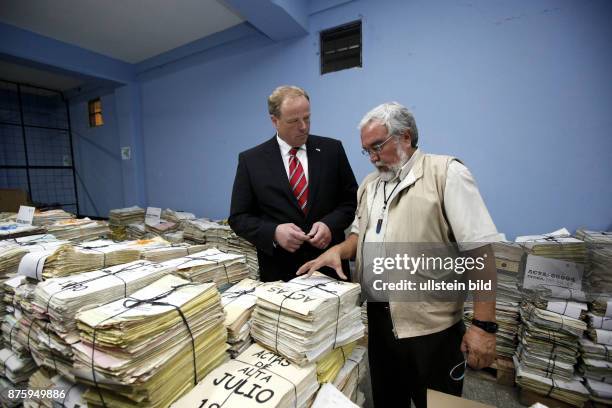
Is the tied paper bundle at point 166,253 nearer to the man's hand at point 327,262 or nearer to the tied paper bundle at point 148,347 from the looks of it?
the tied paper bundle at point 148,347

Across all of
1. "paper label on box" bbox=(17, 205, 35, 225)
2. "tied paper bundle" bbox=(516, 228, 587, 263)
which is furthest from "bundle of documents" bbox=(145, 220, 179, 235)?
"tied paper bundle" bbox=(516, 228, 587, 263)

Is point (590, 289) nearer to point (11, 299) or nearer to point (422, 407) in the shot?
point (422, 407)

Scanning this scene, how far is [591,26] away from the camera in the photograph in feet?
6.22

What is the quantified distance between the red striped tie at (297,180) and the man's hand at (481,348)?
0.97 meters

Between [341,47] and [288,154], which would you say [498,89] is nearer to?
[341,47]

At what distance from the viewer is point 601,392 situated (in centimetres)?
172

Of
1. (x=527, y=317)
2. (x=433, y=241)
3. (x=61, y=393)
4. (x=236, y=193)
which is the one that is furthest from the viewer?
(x=527, y=317)

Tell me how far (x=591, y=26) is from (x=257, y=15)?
101 inches

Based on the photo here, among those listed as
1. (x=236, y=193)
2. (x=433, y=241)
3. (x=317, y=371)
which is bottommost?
(x=317, y=371)

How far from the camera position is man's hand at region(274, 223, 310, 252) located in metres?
1.38

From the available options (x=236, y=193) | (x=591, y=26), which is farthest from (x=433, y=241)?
(x=591, y=26)

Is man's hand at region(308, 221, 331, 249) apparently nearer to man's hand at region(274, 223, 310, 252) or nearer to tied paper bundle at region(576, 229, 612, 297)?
man's hand at region(274, 223, 310, 252)

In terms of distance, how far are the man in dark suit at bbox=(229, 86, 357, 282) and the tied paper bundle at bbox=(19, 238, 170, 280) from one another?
0.61 meters

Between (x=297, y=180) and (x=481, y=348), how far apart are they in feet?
3.77
